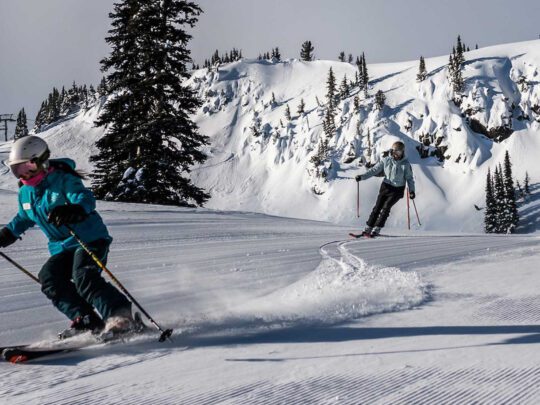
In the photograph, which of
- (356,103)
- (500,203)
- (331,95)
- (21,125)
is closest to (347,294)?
(500,203)

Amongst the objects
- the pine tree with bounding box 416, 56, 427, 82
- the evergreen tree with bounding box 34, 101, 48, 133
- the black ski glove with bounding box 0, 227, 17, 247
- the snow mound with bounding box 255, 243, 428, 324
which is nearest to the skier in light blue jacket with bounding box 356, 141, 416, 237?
the snow mound with bounding box 255, 243, 428, 324

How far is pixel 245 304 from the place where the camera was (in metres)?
4.59

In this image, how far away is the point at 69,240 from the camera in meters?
3.62

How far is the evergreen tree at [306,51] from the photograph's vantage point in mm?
180500

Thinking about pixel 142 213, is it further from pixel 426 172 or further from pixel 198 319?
pixel 426 172

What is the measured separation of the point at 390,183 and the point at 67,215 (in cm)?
881

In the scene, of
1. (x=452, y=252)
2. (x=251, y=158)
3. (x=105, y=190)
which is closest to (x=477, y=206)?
(x=251, y=158)

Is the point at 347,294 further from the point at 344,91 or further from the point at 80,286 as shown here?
the point at 344,91

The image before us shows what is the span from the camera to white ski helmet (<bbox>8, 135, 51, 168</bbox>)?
3445 millimetres

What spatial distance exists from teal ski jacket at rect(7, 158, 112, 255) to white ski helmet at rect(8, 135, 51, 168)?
11cm

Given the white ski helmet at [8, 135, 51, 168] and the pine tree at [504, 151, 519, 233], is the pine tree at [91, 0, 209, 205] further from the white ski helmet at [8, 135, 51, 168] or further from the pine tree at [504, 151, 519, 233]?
the pine tree at [504, 151, 519, 233]

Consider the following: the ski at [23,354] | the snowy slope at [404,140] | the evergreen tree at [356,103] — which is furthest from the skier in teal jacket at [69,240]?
the evergreen tree at [356,103]

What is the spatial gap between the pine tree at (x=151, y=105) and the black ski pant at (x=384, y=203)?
33.4ft

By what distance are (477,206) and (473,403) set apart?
385 feet
